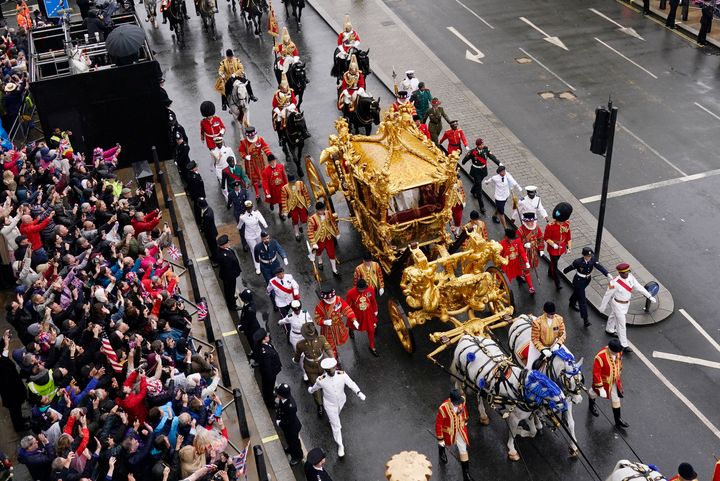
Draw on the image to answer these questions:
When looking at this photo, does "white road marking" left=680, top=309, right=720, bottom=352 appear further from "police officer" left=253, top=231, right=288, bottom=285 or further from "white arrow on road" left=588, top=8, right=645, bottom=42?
"white arrow on road" left=588, top=8, right=645, bottom=42

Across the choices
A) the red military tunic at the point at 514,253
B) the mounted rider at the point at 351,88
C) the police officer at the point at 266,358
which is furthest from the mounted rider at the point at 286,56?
the police officer at the point at 266,358

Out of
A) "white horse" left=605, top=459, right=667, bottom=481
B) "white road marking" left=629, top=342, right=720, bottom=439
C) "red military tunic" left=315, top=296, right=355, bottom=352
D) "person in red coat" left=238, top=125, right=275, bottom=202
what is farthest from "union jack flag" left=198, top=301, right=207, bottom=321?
"white road marking" left=629, top=342, right=720, bottom=439

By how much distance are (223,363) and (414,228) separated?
174 inches

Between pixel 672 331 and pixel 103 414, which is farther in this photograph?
pixel 672 331

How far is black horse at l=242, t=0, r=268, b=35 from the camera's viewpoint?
28.5 meters

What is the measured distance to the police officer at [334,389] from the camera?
532 inches

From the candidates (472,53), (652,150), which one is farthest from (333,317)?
(472,53)

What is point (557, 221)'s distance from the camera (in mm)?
16766

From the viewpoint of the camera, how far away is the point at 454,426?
1284 cm

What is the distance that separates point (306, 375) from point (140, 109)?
9372 millimetres

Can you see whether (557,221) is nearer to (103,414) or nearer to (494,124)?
(494,124)

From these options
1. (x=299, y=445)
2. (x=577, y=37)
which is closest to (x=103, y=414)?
(x=299, y=445)

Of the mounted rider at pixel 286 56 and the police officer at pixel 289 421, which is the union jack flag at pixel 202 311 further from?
the mounted rider at pixel 286 56

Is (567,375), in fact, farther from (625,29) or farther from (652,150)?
(625,29)
